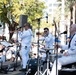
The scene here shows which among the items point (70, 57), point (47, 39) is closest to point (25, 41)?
point (47, 39)

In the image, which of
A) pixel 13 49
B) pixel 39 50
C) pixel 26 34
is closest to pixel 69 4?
pixel 13 49

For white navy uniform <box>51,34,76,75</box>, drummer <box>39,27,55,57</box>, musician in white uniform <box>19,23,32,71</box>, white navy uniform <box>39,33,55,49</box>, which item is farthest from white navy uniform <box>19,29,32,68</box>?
white navy uniform <box>51,34,76,75</box>

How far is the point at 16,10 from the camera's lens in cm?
2783

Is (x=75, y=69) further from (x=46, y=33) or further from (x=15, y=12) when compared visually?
(x=15, y=12)

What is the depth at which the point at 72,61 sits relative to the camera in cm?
645

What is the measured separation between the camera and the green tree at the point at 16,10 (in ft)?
91.6

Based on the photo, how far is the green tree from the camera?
27.9 m

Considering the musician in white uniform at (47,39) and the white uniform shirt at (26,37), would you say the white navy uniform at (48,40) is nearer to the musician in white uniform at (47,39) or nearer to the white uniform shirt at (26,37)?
the musician in white uniform at (47,39)

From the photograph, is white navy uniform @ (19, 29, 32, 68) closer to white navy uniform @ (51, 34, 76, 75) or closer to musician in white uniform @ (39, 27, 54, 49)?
musician in white uniform @ (39, 27, 54, 49)

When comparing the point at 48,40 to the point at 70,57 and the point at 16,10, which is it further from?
the point at 16,10

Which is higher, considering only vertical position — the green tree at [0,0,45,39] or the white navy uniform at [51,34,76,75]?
the green tree at [0,0,45,39]

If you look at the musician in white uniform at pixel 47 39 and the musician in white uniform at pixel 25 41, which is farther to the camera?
the musician in white uniform at pixel 47 39

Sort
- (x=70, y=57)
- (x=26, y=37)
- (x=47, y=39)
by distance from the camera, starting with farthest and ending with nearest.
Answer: (x=47, y=39) < (x=26, y=37) < (x=70, y=57)

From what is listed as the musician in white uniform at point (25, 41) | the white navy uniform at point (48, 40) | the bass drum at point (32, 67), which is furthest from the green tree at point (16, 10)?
the bass drum at point (32, 67)
